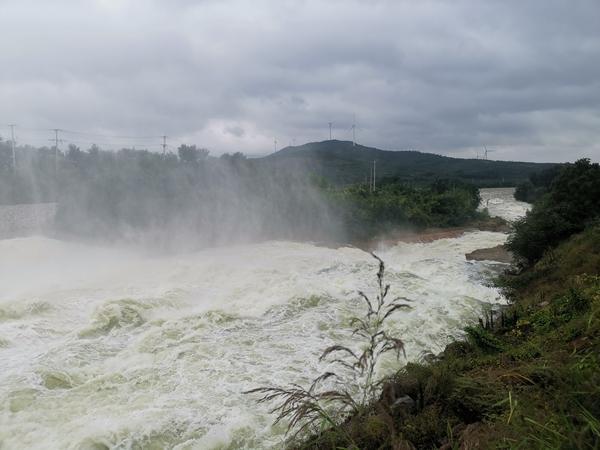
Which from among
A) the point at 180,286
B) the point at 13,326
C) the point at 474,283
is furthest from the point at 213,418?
the point at 474,283

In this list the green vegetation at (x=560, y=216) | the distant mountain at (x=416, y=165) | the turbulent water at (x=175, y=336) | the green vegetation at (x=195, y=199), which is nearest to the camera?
the turbulent water at (x=175, y=336)

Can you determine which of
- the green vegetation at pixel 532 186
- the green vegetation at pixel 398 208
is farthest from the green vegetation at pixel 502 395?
the green vegetation at pixel 532 186

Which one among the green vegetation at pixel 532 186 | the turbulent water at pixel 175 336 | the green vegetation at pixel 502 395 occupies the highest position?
the green vegetation at pixel 532 186

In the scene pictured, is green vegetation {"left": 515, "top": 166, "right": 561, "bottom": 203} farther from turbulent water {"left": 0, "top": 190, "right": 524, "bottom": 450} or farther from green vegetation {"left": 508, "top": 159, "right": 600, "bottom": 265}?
turbulent water {"left": 0, "top": 190, "right": 524, "bottom": 450}

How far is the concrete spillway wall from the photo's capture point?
21.9m

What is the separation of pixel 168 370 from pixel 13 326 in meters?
4.54

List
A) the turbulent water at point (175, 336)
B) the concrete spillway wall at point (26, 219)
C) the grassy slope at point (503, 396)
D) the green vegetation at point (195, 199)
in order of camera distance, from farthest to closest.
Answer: the green vegetation at point (195, 199)
the concrete spillway wall at point (26, 219)
the turbulent water at point (175, 336)
the grassy slope at point (503, 396)

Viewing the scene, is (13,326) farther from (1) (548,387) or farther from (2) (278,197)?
(2) (278,197)

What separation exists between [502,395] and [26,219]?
991 inches

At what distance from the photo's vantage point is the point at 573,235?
15.1m

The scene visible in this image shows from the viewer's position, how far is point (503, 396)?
3914mm

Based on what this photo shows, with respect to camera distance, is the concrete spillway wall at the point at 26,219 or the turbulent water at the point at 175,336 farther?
the concrete spillway wall at the point at 26,219

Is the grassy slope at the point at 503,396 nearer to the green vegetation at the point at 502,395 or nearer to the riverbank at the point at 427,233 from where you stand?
the green vegetation at the point at 502,395

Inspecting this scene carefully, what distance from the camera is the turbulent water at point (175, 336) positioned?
5.72m
